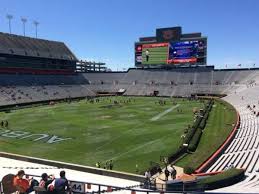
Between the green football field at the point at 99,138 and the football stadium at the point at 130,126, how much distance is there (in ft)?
0.40

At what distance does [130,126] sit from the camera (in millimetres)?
49844

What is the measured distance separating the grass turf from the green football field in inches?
114

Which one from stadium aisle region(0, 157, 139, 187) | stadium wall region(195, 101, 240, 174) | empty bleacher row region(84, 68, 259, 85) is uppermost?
empty bleacher row region(84, 68, 259, 85)

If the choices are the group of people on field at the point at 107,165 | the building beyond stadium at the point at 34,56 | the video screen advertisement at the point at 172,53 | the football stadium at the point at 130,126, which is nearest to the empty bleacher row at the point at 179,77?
the football stadium at the point at 130,126

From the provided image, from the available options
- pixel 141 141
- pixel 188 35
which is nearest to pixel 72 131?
pixel 141 141

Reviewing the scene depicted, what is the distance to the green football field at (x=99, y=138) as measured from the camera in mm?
32719

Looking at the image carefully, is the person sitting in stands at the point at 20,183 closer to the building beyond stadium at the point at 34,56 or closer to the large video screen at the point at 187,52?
the building beyond stadium at the point at 34,56

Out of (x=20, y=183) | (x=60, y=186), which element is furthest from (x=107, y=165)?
(x=60, y=186)

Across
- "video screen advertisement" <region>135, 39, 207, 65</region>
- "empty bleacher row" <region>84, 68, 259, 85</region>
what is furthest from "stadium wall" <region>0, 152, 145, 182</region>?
"empty bleacher row" <region>84, 68, 259, 85</region>

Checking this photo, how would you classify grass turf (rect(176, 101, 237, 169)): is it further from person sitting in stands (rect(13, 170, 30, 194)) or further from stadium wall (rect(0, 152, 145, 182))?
person sitting in stands (rect(13, 170, 30, 194))

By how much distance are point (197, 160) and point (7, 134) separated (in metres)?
27.3

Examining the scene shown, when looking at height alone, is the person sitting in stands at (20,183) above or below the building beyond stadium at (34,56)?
below

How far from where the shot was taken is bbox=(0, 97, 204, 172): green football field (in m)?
32.7

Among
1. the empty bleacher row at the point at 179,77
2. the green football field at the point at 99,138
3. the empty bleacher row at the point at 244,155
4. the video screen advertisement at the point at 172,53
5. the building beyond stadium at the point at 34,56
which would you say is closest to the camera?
the empty bleacher row at the point at 244,155
